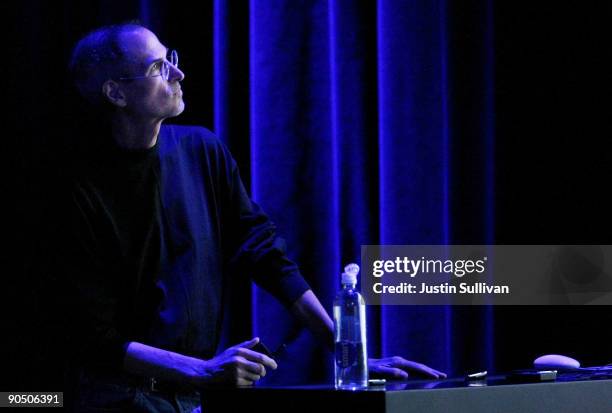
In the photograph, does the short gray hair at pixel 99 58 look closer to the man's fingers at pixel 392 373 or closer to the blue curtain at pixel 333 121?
the blue curtain at pixel 333 121

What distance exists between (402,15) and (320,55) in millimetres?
352

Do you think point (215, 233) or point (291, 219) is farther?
point (291, 219)

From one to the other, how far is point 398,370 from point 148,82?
0.83m

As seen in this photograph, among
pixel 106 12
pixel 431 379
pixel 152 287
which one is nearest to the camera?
pixel 431 379

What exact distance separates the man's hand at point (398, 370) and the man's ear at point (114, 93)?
0.78 m

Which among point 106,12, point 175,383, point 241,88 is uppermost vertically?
point 106,12

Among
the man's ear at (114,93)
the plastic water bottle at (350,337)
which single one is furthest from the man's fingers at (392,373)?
the man's ear at (114,93)

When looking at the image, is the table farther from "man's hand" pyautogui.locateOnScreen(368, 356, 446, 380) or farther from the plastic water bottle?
"man's hand" pyautogui.locateOnScreen(368, 356, 446, 380)

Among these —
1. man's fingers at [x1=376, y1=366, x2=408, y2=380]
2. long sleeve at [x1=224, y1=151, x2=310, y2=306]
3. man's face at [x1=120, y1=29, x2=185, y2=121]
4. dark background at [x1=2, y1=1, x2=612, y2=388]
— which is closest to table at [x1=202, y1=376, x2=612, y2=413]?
man's fingers at [x1=376, y1=366, x2=408, y2=380]

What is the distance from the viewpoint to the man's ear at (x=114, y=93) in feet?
6.50

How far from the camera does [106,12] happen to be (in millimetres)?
2152

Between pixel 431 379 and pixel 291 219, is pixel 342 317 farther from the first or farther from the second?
pixel 291 219

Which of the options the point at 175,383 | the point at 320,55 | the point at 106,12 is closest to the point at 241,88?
the point at 320,55

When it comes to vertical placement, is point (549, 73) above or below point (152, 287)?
above
